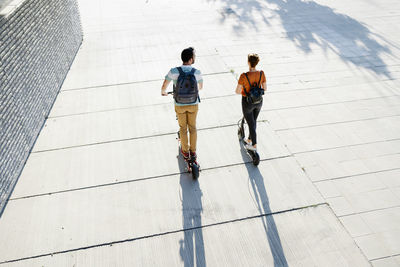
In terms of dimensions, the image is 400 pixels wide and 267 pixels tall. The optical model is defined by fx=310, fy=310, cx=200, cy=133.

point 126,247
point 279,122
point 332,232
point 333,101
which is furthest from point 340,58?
point 126,247

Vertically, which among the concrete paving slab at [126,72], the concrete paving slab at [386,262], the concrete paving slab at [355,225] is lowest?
the concrete paving slab at [386,262]

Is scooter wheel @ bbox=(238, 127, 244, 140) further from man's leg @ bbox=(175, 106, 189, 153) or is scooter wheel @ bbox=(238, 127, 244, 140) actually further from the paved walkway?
man's leg @ bbox=(175, 106, 189, 153)

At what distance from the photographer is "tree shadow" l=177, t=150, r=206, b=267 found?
11.6 ft

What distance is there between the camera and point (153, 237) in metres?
3.74

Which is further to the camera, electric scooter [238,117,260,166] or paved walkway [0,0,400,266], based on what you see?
electric scooter [238,117,260,166]

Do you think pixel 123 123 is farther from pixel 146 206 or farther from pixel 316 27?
pixel 316 27

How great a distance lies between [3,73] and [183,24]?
20.7 feet

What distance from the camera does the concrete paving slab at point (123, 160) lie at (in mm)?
4430

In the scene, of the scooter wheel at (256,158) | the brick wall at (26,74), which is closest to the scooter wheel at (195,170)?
the scooter wheel at (256,158)

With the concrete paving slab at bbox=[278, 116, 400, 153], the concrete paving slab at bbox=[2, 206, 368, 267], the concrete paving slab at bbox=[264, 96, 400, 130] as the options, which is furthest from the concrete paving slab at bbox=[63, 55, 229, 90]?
the concrete paving slab at bbox=[2, 206, 368, 267]

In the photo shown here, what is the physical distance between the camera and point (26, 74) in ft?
16.2

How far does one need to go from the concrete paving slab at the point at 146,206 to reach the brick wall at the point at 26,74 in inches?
24.5

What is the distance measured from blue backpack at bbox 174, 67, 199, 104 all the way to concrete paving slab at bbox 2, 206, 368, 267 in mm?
1537

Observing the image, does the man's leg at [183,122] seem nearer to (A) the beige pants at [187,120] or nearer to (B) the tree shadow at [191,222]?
(A) the beige pants at [187,120]
